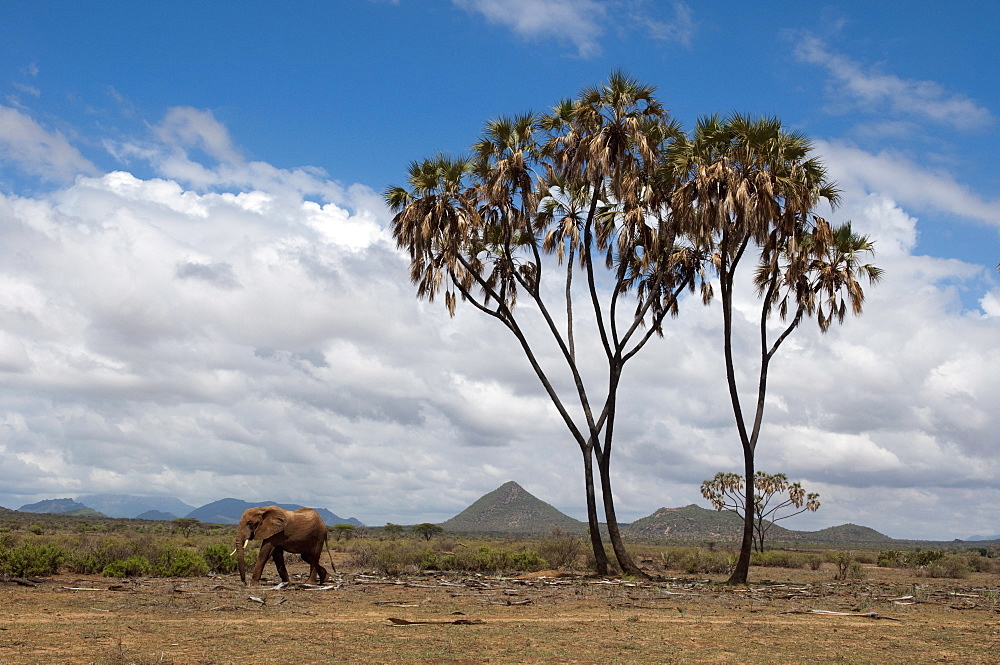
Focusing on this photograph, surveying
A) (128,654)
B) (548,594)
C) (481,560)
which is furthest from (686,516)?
(128,654)

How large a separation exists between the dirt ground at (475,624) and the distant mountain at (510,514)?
454 ft

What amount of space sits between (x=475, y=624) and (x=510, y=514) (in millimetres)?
160496

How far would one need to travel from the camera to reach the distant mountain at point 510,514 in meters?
163

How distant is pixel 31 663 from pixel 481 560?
2269 centimetres

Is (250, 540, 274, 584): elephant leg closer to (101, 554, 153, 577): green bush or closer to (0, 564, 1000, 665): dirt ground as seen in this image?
(0, 564, 1000, 665): dirt ground

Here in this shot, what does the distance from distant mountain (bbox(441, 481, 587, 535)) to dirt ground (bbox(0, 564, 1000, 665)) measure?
138335 mm

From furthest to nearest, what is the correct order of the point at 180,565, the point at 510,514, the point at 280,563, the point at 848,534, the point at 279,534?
1. the point at 510,514
2. the point at 848,534
3. the point at 180,565
4. the point at 279,534
5. the point at 280,563

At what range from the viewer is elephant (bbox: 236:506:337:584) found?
20.3m

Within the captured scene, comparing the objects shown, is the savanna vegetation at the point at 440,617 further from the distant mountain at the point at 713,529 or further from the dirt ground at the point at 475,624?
the distant mountain at the point at 713,529

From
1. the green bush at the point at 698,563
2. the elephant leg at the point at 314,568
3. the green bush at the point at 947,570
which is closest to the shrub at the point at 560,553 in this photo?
the green bush at the point at 698,563

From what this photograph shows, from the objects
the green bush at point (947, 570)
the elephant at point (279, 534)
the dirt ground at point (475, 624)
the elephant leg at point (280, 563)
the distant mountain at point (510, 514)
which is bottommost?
the dirt ground at point (475, 624)

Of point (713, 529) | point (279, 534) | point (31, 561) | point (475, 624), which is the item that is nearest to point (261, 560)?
point (279, 534)

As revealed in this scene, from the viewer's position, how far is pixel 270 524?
20562 mm

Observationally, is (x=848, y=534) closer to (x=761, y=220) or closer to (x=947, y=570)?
(x=947, y=570)
